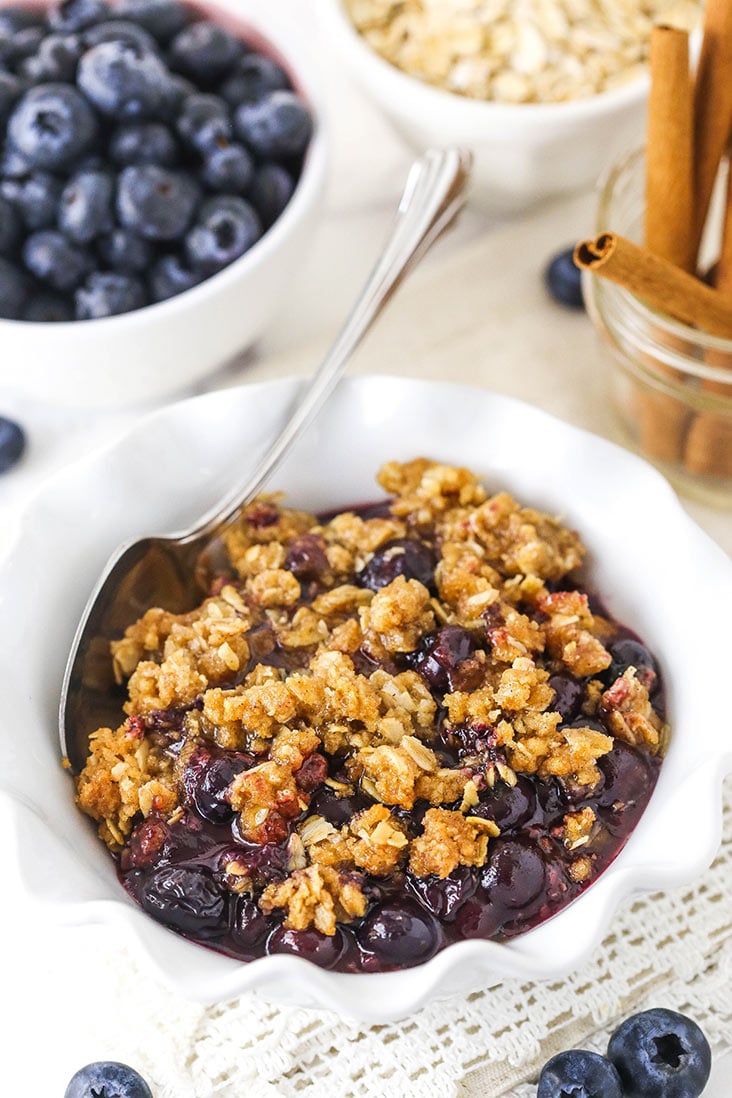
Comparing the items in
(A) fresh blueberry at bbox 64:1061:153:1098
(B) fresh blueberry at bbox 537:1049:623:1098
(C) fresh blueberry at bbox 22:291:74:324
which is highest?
(C) fresh blueberry at bbox 22:291:74:324

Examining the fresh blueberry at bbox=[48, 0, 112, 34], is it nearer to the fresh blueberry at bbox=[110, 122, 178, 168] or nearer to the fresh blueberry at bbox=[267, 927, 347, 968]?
the fresh blueberry at bbox=[110, 122, 178, 168]

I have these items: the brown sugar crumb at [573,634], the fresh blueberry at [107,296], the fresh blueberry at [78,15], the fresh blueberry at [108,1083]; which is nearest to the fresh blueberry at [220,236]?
the fresh blueberry at [107,296]

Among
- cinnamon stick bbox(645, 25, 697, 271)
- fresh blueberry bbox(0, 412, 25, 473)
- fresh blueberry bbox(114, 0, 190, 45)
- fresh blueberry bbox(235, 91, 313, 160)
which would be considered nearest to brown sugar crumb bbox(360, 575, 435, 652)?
cinnamon stick bbox(645, 25, 697, 271)

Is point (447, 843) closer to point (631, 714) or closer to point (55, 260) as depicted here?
point (631, 714)

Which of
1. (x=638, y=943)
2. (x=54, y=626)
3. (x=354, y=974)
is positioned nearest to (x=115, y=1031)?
(x=354, y=974)

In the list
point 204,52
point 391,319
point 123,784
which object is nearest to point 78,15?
point 204,52
